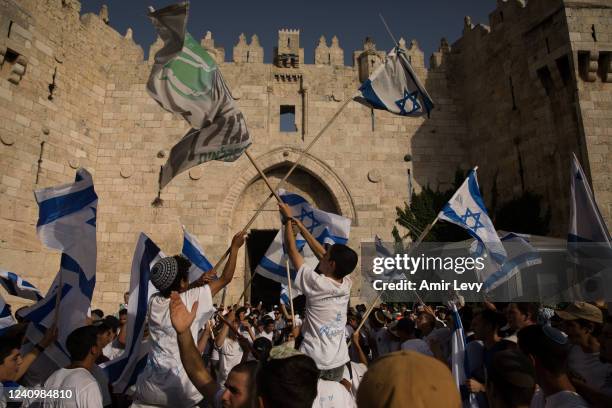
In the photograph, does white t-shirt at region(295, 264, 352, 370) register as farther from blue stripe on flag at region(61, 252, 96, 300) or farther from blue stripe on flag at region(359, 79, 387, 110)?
blue stripe on flag at region(359, 79, 387, 110)

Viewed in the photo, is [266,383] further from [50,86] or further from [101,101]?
[101,101]

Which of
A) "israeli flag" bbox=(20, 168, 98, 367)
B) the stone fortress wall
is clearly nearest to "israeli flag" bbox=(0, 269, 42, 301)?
"israeli flag" bbox=(20, 168, 98, 367)

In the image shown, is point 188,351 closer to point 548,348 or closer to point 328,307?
point 328,307

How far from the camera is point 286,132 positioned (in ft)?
44.5

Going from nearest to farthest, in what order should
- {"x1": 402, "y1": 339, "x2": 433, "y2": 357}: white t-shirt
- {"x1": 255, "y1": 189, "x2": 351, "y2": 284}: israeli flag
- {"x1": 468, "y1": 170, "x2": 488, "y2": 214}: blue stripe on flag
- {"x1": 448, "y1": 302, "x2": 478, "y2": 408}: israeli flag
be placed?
{"x1": 448, "y1": 302, "x2": 478, "y2": 408}: israeli flag, {"x1": 402, "y1": 339, "x2": 433, "y2": 357}: white t-shirt, {"x1": 468, "y1": 170, "x2": 488, "y2": 214}: blue stripe on flag, {"x1": 255, "y1": 189, "x2": 351, "y2": 284}: israeli flag

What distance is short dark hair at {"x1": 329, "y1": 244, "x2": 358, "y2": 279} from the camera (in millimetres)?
2580

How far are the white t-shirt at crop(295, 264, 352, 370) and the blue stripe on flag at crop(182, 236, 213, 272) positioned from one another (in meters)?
3.22

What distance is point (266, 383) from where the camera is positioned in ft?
4.60

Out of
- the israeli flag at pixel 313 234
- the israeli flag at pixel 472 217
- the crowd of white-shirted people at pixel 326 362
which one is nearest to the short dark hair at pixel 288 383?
the crowd of white-shirted people at pixel 326 362

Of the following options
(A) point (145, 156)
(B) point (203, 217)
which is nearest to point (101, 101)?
(A) point (145, 156)

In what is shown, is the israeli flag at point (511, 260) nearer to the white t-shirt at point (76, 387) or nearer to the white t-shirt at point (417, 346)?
the white t-shirt at point (417, 346)

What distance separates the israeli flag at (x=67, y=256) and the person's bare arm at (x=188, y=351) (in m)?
1.86

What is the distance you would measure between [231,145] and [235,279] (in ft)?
31.1

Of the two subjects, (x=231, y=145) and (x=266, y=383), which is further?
(x=231, y=145)
